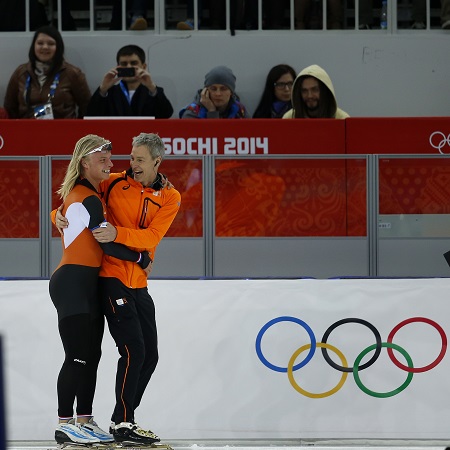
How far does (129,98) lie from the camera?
9.01 metres

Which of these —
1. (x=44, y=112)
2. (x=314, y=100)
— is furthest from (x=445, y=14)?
(x=44, y=112)

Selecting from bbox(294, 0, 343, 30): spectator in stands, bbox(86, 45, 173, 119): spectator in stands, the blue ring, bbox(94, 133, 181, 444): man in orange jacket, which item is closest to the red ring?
the blue ring

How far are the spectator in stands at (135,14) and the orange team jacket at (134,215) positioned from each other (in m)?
4.77

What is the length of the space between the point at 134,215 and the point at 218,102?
334cm

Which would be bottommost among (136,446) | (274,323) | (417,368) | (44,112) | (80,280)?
(136,446)

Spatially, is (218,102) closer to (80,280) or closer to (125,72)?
(125,72)

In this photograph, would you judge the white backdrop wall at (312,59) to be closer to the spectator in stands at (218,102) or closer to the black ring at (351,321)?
the spectator in stands at (218,102)

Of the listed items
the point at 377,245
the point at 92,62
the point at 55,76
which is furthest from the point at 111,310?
the point at 92,62

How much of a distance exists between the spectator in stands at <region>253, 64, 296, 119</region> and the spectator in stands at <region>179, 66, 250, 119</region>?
51cm

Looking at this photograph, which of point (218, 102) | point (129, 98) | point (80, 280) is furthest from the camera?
point (129, 98)

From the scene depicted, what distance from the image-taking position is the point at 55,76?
30.5 feet

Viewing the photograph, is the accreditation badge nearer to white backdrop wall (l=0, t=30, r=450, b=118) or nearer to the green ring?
white backdrop wall (l=0, t=30, r=450, b=118)

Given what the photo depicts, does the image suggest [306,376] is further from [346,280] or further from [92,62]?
[92,62]

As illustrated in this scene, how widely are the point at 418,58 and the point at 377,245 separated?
3707mm
